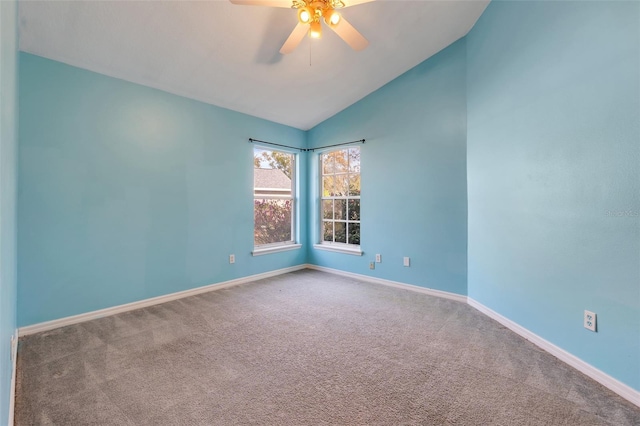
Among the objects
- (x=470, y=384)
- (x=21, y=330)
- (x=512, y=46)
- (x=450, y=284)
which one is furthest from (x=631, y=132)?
(x=21, y=330)

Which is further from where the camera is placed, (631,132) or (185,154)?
(185,154)

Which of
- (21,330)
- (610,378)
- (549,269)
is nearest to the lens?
(610,378)

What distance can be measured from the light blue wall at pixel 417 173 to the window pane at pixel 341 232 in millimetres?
382

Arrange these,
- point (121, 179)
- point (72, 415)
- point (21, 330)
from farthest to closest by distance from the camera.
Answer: point (121, 179), point (21, 330), point (72, 415)

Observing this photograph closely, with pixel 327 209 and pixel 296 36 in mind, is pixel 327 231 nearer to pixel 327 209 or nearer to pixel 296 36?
pixel 327 209

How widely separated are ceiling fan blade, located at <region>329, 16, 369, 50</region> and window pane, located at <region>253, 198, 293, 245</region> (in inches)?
105

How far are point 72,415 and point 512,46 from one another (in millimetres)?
4215

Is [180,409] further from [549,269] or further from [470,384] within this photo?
[549,269]

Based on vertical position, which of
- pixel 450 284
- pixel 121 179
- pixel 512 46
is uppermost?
pixel 512 46

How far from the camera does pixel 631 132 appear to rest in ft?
5.38

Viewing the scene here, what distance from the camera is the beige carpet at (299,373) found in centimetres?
154

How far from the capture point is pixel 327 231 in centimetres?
487

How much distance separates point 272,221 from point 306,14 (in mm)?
3117

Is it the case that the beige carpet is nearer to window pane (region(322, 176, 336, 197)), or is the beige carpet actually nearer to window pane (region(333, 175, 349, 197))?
window pane (region(333, 175, 349, 197))
